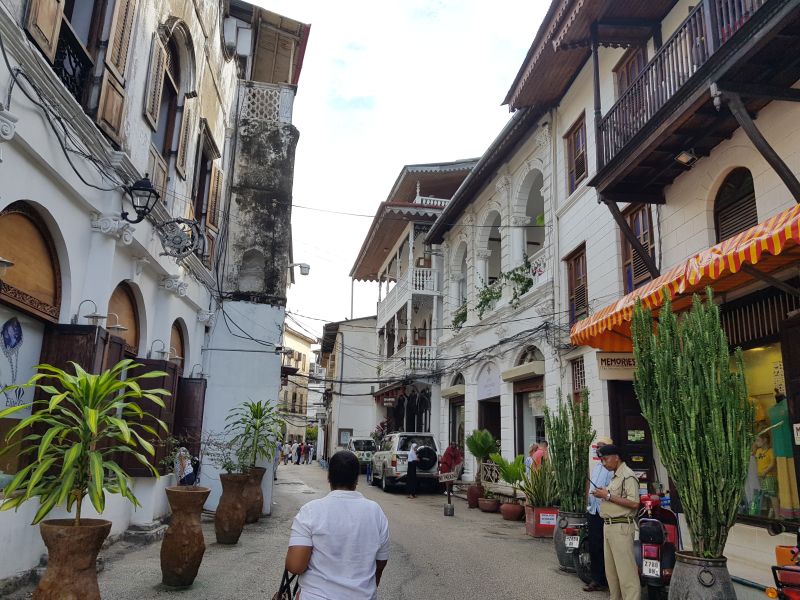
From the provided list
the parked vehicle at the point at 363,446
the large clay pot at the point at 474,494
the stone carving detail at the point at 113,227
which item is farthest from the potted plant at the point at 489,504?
the parked vehicle at the point at 363,446

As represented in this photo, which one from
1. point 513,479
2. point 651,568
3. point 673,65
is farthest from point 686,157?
point 513,479

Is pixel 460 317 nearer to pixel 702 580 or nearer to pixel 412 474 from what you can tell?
pixel 412 474

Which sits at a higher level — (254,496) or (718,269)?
(718,269)

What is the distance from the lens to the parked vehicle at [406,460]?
19.2 meters

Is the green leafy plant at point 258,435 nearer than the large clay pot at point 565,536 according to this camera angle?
No

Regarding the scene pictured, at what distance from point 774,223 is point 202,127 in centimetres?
1001

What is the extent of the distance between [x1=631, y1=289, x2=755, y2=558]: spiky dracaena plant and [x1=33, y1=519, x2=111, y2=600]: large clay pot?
4.38 m

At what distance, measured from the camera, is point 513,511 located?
1290 centimetres

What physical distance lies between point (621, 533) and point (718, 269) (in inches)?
108

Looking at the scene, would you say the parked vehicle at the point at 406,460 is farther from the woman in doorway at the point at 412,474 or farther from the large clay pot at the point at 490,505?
the large clay pot at the point at 490,505

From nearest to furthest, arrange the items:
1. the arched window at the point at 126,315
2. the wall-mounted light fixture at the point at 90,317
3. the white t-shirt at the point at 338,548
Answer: the white t-shirt at the point at 338,548
the wall-mounted light fixture at the point at 90,317
the arched window at the point at 126,315

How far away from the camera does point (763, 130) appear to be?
792 centimetres

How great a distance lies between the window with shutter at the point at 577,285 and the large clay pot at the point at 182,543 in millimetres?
8900

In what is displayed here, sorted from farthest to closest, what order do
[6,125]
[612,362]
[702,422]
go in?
[612,362] → [6,125] → [702,422]
